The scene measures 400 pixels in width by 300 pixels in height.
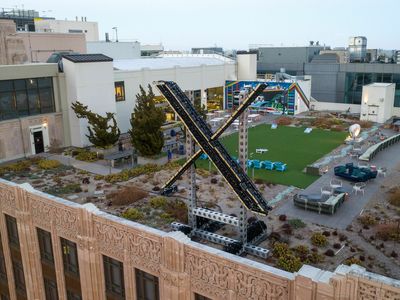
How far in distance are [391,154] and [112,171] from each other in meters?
26.3

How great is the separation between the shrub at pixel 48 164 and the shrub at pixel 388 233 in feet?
88.1

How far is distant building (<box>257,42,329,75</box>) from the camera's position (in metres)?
81.4

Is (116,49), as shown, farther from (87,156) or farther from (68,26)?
(87,156)

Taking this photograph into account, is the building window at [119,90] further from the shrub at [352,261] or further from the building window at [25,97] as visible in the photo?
the shrub at [352,261]

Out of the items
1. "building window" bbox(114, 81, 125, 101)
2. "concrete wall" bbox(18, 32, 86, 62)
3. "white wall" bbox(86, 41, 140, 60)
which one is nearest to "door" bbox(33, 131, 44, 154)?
"building window" bbox(114, 81, 125, 101)

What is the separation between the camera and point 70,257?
15.9 meters

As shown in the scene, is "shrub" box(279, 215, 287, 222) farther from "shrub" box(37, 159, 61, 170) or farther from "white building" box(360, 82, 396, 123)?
"white building" box(360, 82, 396, 123)

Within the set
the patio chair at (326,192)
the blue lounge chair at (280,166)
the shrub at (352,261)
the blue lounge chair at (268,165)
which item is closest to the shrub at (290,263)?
the shrub at (352,261)

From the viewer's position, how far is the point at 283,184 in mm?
30047

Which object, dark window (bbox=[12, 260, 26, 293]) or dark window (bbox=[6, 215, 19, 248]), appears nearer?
dark window (bbox=[6, 215, 19, 248])

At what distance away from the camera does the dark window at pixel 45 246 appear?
16650 millimetres

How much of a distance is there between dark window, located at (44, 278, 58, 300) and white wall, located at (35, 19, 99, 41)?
2800 inches

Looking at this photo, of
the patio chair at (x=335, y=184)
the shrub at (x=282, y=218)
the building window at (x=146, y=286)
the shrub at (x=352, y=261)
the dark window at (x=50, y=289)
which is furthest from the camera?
the patio chair at (x=335, y=184)

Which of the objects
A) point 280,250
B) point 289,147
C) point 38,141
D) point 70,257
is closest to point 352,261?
point 280,250
